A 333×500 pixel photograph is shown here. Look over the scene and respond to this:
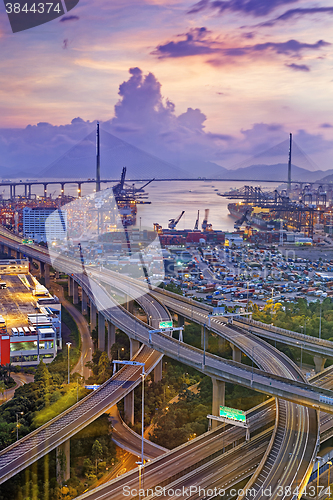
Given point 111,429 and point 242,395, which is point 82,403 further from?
point 242,395

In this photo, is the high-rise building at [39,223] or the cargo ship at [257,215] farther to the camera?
the cargo ship at [257,215]

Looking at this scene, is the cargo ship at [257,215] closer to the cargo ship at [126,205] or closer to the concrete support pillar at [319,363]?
the cargo ship at [126,205]

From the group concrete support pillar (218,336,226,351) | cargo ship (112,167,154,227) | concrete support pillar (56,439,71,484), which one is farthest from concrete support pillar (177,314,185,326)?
cargo ship (112,167,154,227)

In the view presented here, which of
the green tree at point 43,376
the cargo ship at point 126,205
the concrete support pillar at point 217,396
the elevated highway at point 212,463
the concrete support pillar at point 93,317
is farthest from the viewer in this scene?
the cargo ship at point 126,205

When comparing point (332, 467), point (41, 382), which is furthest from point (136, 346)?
point (332, 467)

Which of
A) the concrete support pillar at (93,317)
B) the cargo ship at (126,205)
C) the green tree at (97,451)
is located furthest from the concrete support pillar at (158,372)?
the cargo ship at (126,205)

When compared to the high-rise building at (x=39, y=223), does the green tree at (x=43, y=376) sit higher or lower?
lower
